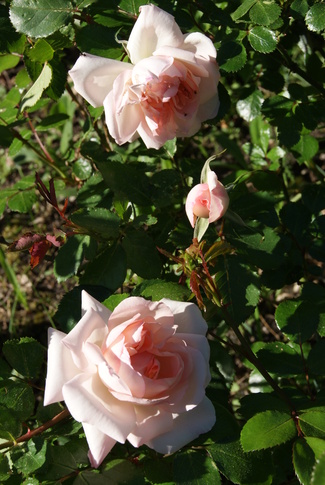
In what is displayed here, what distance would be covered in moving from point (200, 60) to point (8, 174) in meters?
1.86

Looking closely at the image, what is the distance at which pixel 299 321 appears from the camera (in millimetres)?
1270

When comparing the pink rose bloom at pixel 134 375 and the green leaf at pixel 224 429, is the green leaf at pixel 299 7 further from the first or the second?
the green leaf at pixel 224 429

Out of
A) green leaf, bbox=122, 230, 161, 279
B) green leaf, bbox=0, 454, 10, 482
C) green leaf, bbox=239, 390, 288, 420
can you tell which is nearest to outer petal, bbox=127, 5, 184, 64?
green leaf, bbox=122, 230, 161, 279

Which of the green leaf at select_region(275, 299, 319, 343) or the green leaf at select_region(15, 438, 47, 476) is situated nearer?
the green leaf at select_region(15, 438, 47, 476)

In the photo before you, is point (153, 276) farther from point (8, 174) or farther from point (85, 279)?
point (8, 174)

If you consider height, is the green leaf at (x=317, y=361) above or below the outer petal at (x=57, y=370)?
below

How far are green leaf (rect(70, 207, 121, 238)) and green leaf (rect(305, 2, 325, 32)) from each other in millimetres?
554

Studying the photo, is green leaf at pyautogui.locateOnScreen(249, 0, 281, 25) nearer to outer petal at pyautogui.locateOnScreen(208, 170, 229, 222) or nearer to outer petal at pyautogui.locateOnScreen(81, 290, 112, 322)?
outer petal at pyautogui.locateOnScreen(208, 170, 229, 222)

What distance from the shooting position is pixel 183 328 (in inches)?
38.8

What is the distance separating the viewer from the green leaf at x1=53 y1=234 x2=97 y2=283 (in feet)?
4.43

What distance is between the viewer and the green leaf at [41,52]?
1.29 meters

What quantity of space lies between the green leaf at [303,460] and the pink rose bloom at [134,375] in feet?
0.59

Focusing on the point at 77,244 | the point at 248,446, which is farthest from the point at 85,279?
the point at 248,446

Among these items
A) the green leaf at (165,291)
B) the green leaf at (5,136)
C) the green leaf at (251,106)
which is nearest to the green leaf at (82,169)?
the green leaf at (5,136)
